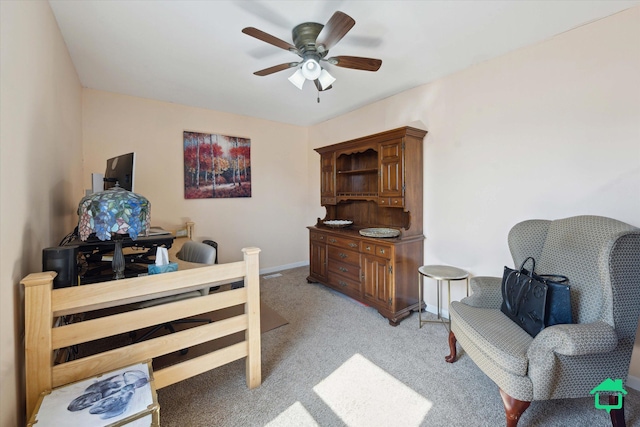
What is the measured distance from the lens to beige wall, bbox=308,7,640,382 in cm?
187

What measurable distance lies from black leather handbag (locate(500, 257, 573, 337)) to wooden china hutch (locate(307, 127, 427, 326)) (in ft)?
3.63

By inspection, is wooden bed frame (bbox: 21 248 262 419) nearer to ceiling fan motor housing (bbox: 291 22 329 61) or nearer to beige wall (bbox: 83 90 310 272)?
ceiling fan motor housing (bbox: 291 22 329 61)

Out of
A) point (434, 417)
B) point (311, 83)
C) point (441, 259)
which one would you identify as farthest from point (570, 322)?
point (311, 83)

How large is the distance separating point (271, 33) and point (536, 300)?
2.62m

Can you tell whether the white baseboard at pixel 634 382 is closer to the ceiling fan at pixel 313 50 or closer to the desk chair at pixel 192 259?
the ceiling fan at pixel 313 50

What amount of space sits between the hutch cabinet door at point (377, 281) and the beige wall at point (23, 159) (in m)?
2.59

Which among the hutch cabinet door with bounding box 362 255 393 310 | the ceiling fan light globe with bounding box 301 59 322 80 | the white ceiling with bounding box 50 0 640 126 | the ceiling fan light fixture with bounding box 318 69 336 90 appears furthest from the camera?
the hutch cabinet door with bounding box 362 255 393 310

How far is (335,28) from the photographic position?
1672 millimetres

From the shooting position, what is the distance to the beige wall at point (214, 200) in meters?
3.25

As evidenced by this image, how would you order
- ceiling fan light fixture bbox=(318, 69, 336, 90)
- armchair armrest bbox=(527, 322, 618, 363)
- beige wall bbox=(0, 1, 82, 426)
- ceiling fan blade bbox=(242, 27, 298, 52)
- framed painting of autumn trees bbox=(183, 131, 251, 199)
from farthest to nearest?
framed painting of autumn trees bbox=(183, 131, 251, 199), ceiling fan light fixture bbox=(318, 69, 336, 90), ceiling fan blade bbox=(242, 27, 298, 52), armchair armrest bbox=(527, 322, 618, 363), beige wall bbox=(0, 1, 82, 426)

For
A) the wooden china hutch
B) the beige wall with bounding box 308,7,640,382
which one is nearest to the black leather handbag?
the beige wall with bounding box 308,7,640,382

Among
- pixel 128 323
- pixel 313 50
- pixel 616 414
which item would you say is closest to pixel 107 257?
pixel 128 323

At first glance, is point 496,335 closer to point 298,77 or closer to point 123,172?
point 298,77

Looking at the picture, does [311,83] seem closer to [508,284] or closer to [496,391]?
[508,284]
